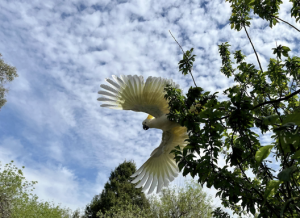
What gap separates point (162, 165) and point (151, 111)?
1.21 meters

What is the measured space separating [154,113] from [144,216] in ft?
35.0

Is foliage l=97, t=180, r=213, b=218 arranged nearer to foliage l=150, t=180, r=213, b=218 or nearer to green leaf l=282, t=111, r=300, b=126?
foliage l=150, t=180, r=213, b=218

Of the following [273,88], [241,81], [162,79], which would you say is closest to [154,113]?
[162,79]

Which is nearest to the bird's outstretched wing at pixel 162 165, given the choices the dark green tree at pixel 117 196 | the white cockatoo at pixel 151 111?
the white cockatoo at pixel 151 111

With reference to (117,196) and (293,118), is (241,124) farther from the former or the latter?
(117,196)

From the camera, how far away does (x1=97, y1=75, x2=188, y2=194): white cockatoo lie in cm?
423

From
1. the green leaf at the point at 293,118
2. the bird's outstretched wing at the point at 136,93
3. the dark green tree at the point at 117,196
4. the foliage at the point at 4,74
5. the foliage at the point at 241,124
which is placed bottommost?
the green leaf at the point at 293,118

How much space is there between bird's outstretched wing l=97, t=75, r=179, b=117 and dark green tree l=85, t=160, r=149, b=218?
12.8 metres

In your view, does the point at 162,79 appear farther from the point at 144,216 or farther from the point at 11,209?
the point at 144,216

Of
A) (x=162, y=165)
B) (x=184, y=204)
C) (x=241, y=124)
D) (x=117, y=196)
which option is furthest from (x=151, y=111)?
(x=117, y=196)

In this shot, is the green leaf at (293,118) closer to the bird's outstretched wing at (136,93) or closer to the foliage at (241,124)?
the foliage at (241,124)

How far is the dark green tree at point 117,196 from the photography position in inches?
659

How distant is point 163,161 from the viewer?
16.4 ft

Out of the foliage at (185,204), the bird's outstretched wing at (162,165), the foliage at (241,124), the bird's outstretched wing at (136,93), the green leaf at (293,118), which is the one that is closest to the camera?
the green leaf at (293,118)
